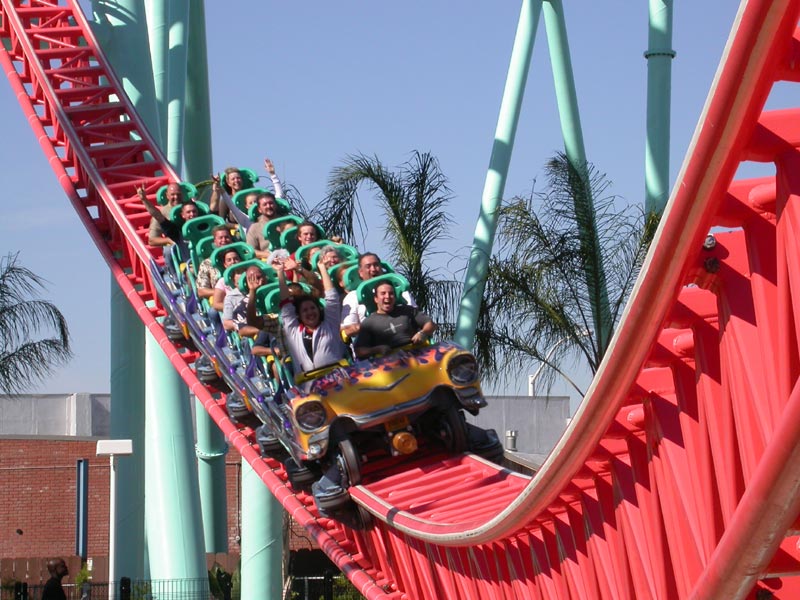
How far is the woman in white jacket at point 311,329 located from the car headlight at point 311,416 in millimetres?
351

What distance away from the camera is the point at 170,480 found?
422 inches

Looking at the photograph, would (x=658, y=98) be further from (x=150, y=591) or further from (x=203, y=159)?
(x=150, y=591)

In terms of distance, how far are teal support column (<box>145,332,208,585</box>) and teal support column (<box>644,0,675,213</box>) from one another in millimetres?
4289

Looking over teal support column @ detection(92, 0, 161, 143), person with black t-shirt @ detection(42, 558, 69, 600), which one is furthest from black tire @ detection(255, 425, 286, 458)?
teal support column @ detection(92, 0, 161, 143)

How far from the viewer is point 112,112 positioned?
1227 centimetres

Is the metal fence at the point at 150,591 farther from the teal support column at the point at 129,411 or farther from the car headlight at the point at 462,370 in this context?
the car headlight at the point at 462,370

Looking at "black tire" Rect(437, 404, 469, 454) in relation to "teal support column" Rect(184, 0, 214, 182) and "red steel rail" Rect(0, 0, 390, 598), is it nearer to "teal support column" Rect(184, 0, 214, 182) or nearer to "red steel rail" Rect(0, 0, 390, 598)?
"red steel rail" Rect(0, 0, 390, 598)

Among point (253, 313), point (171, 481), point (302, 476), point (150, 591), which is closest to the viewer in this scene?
point (302, 476)

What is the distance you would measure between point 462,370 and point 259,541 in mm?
4328

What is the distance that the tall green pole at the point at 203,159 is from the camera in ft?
43.4

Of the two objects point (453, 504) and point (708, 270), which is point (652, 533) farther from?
point (453, 504)

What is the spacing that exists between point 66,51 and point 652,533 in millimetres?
9440

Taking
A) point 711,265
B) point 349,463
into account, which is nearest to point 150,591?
point 349,463

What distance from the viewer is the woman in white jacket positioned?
7.44 metres
